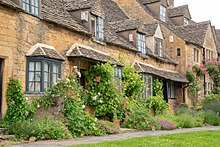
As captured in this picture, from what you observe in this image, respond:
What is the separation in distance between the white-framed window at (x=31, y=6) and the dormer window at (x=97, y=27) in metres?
4.11

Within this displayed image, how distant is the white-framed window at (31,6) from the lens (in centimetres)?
1207

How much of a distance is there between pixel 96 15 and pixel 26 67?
19.7 ft

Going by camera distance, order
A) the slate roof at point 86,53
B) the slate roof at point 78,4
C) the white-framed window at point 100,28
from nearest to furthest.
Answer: the slate roof at point 86,53, the slate roof at point 78,4, the white-framed window at point 100,28

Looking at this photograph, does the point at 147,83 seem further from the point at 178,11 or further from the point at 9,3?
the point at 178,11

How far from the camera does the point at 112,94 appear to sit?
49.6 ft

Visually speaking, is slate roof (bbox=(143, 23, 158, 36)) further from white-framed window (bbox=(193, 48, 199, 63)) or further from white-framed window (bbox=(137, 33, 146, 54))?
white-framed window (bbox=(193, 48, 199, 63))

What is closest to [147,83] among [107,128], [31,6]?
[107,128]

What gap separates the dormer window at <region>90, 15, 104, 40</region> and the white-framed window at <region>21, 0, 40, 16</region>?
13.5 ft

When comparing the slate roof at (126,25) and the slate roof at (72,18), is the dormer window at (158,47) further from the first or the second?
the slate roof at (126,25)

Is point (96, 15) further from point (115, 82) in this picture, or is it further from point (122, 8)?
point (122, 8)

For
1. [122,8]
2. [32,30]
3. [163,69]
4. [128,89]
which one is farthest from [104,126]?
[122,8]

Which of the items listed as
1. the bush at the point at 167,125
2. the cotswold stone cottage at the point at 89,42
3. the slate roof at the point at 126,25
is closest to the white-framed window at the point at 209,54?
the cotswold stone cottage at the point at 89,42

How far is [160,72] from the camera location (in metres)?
23.5

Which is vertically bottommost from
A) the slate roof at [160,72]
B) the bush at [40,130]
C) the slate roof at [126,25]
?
the bush at [40,130]
